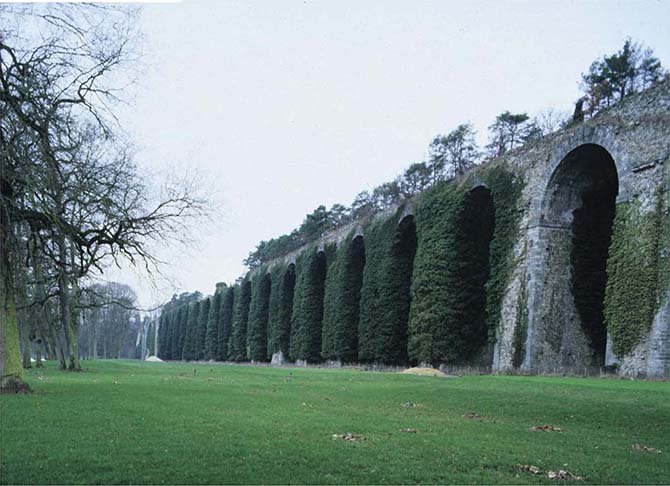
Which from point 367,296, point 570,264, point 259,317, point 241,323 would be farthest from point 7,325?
point 241,323

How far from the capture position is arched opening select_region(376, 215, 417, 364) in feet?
112

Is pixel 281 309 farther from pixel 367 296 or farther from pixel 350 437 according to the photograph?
pixel 350 437

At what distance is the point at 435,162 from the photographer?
50.7m

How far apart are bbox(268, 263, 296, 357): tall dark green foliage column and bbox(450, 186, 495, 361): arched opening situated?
81.7ft

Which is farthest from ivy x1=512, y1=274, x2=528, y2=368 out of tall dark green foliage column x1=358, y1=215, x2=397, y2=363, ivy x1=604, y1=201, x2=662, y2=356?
tall dark green foliage column x1=358, y1=215, x2=397, y2=363

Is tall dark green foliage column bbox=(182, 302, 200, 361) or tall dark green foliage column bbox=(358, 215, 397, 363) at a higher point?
tall dark green foliage column bbox=(358, 215, 397, 363)

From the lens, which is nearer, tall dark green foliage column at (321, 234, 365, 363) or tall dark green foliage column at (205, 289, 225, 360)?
tall dark green foliage column at (321, 234, 365, 363)

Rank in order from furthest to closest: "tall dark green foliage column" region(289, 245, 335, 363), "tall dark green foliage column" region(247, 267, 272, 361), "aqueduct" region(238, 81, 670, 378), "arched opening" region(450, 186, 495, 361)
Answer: "tall dark green foliage column" region(247, 267, 272, 361) < "tall dark green foliage column" region(289, 245, 335, 363) < "arched opening" region(450, 186, 495, 361) < "aqueduct" region(238, 81, 670, 378)

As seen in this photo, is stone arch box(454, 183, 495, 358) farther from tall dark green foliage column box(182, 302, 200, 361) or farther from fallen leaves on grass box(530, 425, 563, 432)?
tall dark green foliage column box(182, 302, 200, 361)

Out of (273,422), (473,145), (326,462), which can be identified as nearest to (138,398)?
(273,422)

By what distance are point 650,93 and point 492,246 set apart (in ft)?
30.9

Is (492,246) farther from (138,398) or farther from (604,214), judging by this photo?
(138,398)

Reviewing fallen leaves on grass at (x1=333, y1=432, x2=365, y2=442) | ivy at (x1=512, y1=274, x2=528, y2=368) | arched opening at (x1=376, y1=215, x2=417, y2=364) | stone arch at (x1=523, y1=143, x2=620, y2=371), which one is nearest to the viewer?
fallen leaves on grass at (x1=333, y1=432, x2=365, y2=442)

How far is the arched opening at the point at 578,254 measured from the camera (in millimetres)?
24547
